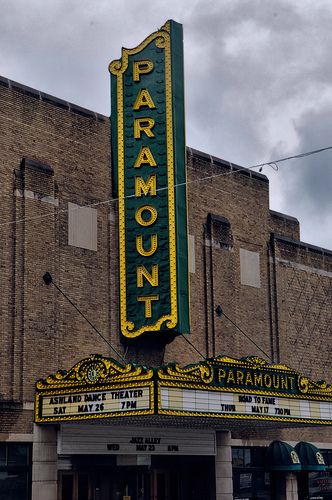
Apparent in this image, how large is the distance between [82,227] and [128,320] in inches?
121

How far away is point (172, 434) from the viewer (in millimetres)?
28625

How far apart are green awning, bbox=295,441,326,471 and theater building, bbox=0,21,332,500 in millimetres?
88

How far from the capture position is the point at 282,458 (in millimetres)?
31984

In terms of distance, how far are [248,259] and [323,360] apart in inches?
236

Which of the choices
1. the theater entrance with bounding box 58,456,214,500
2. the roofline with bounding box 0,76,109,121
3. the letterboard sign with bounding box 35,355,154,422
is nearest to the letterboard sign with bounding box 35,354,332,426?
the letterboard sign with bounding box 35,355,154,422

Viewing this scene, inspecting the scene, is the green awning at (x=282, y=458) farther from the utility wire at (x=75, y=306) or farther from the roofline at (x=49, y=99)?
the roofline at (x=49, y=99)

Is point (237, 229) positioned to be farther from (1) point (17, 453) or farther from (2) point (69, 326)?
(1) point (17, 453)

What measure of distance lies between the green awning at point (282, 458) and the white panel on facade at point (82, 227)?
33.1ft

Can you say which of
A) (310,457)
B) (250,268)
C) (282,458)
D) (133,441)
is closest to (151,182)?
(133,441)

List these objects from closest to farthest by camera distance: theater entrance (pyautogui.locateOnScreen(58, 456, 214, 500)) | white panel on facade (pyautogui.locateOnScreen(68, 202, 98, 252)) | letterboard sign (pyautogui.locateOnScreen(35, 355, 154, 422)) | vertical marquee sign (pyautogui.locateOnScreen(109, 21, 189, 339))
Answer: letterboard sign (pyautogui.locateOnScreen(35, 355, 154, 422)) < theater entrance (pyautogui.locateOnScreen(58, 456, 214, 500)) < vertical marquee sign (pyautogui.locateOnScreen(109, 21, 189, 339)) < white panel on facade (pyautogui.locateOnScreen(68, 202, 98, 252))

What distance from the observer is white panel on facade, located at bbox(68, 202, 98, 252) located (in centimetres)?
2734

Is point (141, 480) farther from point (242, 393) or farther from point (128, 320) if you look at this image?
point (128, 320)

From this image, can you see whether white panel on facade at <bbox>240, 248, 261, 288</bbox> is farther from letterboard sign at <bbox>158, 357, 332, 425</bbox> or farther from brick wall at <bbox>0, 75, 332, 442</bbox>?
letterboard sign at <bbox>158, 357, 332, 425</bbox>

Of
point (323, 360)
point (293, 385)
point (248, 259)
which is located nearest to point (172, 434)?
point (293, 385)
